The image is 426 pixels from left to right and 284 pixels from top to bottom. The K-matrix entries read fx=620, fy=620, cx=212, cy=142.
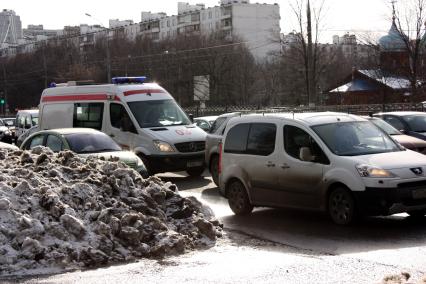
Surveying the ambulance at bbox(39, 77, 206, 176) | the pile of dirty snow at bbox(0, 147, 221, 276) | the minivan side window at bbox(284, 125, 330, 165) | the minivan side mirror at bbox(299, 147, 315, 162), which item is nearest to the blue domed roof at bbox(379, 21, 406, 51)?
the ambulance at bbox(39, 77, 206, 176)

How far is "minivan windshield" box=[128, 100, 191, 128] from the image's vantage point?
1612 centimetres

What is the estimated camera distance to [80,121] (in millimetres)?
17469

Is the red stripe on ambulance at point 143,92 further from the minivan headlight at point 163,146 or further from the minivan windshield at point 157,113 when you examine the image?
the minivan headlight at point 163,146

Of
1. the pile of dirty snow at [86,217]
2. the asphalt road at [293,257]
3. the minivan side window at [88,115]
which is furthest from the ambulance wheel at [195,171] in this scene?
the pile of dirty snow at [86,217]

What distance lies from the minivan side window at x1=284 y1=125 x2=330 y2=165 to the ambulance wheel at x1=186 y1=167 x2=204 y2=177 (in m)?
6.54

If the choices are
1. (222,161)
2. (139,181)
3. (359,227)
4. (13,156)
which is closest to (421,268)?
(359,227)

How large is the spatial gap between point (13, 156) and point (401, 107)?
22.0 meters

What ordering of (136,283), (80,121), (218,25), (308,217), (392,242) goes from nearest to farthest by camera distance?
(136,283)
(392,242)
(308,217)
(80,121)
(218,25)

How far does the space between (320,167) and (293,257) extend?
7.60 ft

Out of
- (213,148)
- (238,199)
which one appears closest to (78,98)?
(213,148)

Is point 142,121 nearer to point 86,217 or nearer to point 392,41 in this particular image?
point 86,217

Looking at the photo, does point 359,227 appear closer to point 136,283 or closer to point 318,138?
point 318,138

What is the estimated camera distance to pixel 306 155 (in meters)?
9.34

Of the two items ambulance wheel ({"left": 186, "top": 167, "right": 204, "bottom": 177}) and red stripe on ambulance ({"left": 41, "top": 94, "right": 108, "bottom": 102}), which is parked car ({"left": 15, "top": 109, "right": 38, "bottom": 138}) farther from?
ambulance wheel ({"left": 186, "top": 167, "right": 204, "bottom": 177})
